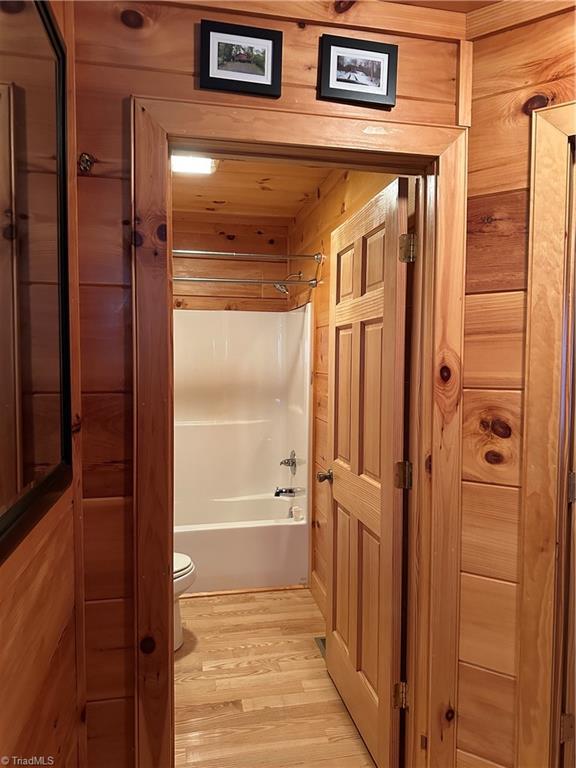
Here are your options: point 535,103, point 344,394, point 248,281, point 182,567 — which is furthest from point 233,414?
point 535,103

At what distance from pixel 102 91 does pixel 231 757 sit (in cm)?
227

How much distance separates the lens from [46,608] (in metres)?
0.93

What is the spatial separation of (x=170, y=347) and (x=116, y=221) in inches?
14.2

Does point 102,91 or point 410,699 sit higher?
point 102,91

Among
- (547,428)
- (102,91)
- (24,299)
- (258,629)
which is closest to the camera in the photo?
(24,299)

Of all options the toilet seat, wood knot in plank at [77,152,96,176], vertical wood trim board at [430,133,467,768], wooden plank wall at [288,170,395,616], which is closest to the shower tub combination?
wooden plank wall at [288,170,395,616]

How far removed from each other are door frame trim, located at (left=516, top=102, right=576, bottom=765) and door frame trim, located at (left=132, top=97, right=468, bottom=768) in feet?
0.62

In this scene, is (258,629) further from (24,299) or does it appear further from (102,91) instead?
(102,91)

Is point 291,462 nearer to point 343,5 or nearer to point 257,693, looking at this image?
point 257,693

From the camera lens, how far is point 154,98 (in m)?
1.20

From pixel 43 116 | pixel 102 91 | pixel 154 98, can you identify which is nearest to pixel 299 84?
pixel 154 98

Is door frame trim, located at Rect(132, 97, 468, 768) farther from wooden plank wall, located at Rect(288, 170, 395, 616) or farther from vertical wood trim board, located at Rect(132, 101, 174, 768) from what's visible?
wooden plank wall, located at Rect(288, 170, 395, 616)

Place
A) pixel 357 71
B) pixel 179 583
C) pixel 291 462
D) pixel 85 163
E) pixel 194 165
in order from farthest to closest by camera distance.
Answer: pixel 291 462
pixel 194 165
pixel 179 583
pixel 357 71
pixel 85 163

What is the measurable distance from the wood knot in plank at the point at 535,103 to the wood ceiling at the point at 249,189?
1208mm
